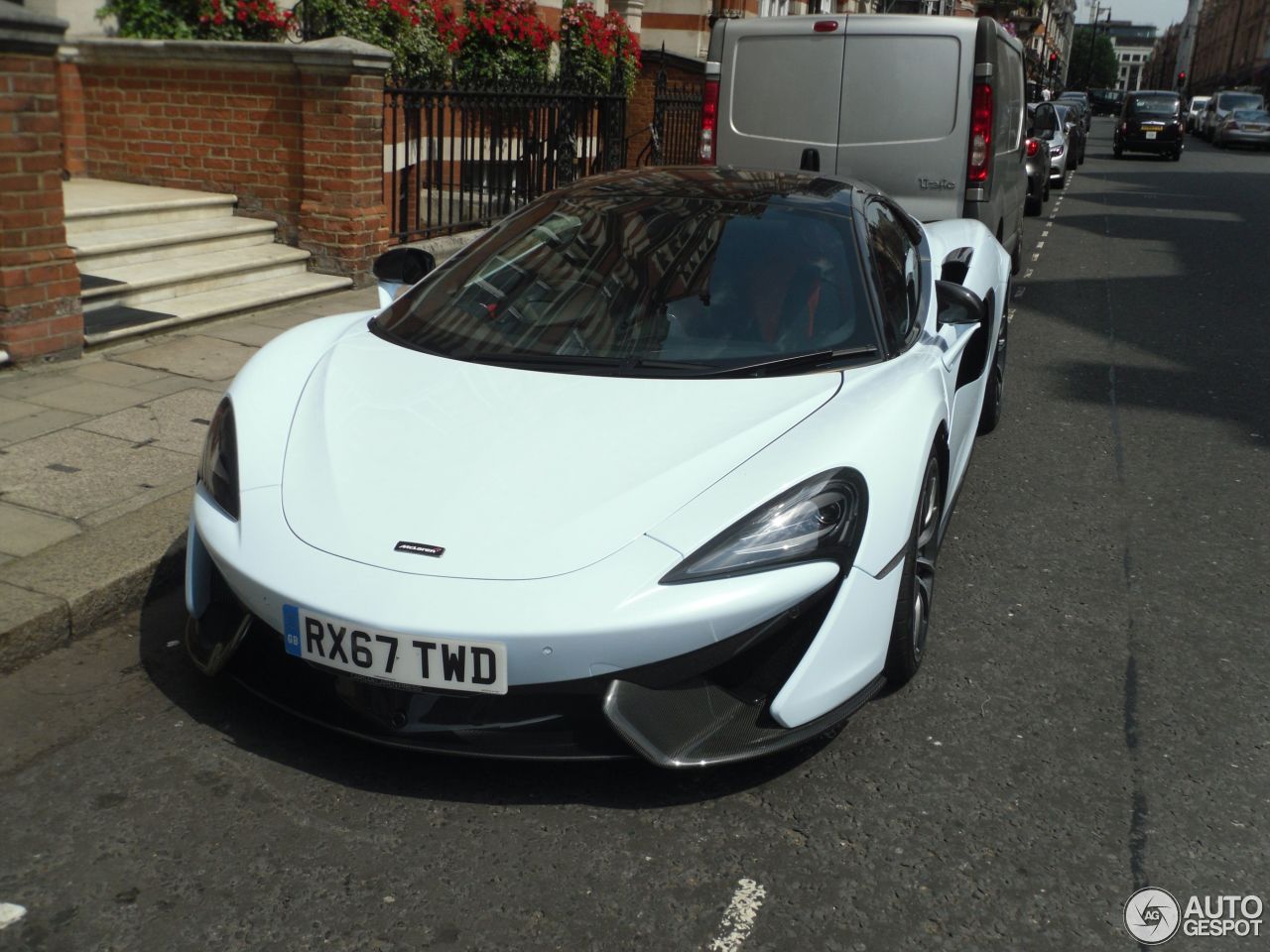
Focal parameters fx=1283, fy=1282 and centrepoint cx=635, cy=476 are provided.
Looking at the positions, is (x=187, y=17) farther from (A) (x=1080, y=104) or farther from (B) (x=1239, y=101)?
(B) (x=1239, y=101)

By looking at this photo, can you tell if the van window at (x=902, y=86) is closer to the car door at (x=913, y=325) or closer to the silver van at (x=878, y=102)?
the silver van at (x=878, y=102)

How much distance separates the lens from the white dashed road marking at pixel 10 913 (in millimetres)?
2541

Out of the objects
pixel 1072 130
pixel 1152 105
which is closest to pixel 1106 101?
pixel 1152 105

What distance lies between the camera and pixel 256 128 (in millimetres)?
9219

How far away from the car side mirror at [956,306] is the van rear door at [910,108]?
456 cm

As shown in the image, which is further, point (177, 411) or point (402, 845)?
point (177, 411)

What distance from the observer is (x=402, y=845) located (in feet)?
9.33

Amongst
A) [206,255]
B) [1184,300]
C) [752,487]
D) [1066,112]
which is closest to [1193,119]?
[1066,112]

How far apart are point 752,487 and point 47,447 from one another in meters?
3.40

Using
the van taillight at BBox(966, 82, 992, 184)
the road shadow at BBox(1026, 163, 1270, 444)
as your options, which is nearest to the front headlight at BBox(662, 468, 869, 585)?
the road shadow at BBox(1026, 163, 1270, 444)

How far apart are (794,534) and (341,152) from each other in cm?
680

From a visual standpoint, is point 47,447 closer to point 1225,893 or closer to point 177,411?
point 177,411

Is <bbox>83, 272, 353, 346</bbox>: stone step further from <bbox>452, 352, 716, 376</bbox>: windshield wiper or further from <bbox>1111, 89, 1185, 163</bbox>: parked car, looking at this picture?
<bbox>1111, 89, 1185, 163</bbox>: parked car
